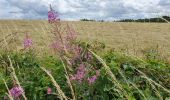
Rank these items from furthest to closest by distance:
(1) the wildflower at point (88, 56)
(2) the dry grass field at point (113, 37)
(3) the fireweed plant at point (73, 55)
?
(2) the dry grass field at point (113, 37) → (1) the wildflower at point (88, 56) → (3) the fireweed plant at point (73, 55)

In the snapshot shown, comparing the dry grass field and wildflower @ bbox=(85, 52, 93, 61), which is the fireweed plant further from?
the dry grass field

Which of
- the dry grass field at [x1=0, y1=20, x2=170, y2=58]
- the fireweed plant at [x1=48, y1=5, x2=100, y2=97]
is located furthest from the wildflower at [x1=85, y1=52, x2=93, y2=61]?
the dry grass field at [x1=0, y1=20, x2=170, y2=58]

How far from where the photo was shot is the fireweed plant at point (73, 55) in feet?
12.5

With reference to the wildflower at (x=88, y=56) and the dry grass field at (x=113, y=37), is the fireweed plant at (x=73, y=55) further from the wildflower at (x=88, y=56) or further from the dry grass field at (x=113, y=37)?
the dry grass field at (x=113, y=37)

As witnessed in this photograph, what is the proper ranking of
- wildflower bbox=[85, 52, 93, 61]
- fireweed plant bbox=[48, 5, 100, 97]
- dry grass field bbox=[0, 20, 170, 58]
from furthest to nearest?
dry grass field bbox=[0, 20, 170, 58] < wildflower bbox=[85, 52, 93, 61] < fireweed plant bbox=[48, 5, 100, 97]

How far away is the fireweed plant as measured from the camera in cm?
382

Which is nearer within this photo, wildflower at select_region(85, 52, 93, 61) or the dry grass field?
wildflower at select_region(85, 52, 93, 61)

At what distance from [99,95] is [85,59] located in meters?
0.74

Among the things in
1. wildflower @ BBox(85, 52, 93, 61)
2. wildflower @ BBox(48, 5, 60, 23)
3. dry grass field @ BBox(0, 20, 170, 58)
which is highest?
wildflower @ BBox(48, 5, 60, 23)

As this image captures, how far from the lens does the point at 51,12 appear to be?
4.00 metres

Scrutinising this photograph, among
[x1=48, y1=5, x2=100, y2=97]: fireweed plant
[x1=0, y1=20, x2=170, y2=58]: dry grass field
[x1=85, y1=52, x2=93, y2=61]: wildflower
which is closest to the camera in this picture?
[x1=48, y1=5, x2=100, y2=97]: fireweed plant

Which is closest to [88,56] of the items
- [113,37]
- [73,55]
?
[73,55]

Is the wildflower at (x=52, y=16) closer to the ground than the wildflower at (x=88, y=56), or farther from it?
farther from it

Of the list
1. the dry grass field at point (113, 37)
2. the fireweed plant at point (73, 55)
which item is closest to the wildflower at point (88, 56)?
the fireweed plant at point (73, 55)
